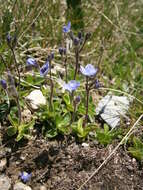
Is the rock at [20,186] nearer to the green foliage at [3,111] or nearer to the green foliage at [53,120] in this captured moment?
the green foliage at [53,120]

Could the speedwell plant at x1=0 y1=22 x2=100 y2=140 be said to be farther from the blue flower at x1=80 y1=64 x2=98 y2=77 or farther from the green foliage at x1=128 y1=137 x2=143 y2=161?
the green foliage at x1=128 y1=137 x2=143 y2=161

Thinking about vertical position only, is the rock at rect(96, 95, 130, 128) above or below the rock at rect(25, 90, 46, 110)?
below

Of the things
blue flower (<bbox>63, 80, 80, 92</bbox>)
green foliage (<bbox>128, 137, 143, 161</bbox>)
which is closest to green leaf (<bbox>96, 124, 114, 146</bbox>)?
green foliage (<bbox>128, 137, 143, 161</bbox>)

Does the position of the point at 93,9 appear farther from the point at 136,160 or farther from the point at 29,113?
the point at 136,160

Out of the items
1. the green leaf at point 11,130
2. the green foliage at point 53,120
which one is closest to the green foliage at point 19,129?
the green leaf at point 11,130

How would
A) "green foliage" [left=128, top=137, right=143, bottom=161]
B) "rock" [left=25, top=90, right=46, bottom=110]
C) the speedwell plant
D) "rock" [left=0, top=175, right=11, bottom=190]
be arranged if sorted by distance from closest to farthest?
"rock" [left=0, top=175, right=11, bottom=190]
the speedwell plant
"green foliage" [left=128, top=137, right=143, bottom=161]
"rock" [left=25, top=90, right=46, bottom=110]

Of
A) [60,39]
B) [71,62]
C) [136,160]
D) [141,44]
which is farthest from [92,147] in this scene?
[141,44]

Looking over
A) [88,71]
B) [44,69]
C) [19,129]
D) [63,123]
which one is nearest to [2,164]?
[19,129]
